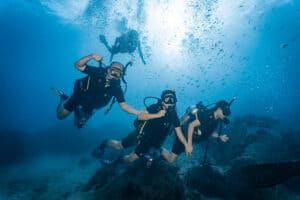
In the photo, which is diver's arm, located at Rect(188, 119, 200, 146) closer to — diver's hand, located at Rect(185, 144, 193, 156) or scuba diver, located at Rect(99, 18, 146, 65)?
diver's hand, located at Rect(185, 144, 193, 156)

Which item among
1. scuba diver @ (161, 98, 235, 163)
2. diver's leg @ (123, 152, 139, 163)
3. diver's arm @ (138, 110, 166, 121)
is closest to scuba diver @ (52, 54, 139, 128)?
diver's arm @ (138, 110, 166, 121)

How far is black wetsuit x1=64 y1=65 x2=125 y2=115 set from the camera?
7.18 meters

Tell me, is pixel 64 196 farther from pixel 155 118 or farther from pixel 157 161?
pixel 155 118

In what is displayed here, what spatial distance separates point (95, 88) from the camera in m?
7.23

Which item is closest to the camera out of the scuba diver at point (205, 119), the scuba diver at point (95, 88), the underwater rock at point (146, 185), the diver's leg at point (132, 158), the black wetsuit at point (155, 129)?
the underwater rock at point (146, 185)

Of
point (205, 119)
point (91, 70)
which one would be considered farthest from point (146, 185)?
point (91, 70)

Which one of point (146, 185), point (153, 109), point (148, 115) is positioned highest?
point (153, 109)

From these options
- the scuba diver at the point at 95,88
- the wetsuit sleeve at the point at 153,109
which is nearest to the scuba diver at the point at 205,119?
the wetsuit sleeve at the point at 153,109

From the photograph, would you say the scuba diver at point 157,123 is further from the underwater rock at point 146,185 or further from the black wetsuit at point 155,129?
the underwater rock at point 146,185

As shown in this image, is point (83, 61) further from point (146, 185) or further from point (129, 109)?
point (146, 185)

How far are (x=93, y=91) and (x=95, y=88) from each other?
15 cm

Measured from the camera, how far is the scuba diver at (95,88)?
702 centimetres

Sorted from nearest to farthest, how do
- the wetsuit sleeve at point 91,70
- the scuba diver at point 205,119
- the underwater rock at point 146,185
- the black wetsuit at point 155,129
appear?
the underwater rock at point 146,185 < the black wetsuit at point 155,129 < the wetsuit sleeve at point 91,70 < the scuba diver at point 205,119

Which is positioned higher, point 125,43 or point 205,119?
point 125,43
